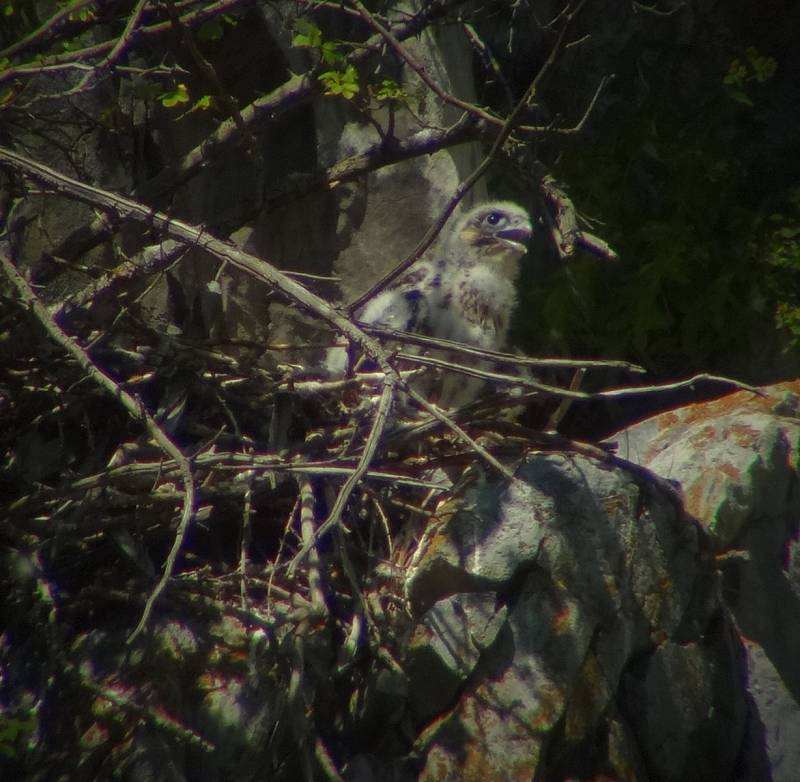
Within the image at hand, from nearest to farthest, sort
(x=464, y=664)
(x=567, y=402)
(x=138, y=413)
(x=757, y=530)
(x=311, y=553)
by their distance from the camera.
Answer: (x=138, y=413) < (x=311, y=553) < (x=464, y=664) < (x=567, y=402) < (x=757, y=530)

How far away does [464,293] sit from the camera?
4348 millimetres

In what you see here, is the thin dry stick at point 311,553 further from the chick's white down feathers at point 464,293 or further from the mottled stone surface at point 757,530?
the mottled stone surface at point 757,530

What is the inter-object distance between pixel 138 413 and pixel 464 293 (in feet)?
7.53

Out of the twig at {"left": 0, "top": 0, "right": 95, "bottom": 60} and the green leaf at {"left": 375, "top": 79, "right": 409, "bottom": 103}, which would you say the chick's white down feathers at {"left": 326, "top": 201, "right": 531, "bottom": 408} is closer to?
the green leaf at {"left": 375, "top": 79, "right": 409, "bottom": 103}

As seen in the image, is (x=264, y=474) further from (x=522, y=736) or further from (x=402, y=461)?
(x=522, y=736)

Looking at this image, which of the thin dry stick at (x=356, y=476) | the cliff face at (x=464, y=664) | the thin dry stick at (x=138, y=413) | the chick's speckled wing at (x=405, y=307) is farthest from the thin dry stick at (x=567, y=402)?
the thin dry stick at (x=138, y=413)

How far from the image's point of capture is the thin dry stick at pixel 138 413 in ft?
6.82

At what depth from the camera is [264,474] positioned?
3.04 m

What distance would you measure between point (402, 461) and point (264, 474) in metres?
0.56

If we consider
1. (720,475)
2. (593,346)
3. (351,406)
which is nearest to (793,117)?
(593,346)

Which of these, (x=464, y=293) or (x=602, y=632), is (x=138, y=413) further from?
(x=464, y=293)

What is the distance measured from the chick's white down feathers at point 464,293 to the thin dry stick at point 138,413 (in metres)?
1.74

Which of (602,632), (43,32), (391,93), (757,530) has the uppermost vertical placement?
(43,32)

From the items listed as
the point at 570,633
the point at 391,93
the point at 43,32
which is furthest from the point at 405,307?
the point at 43,32
